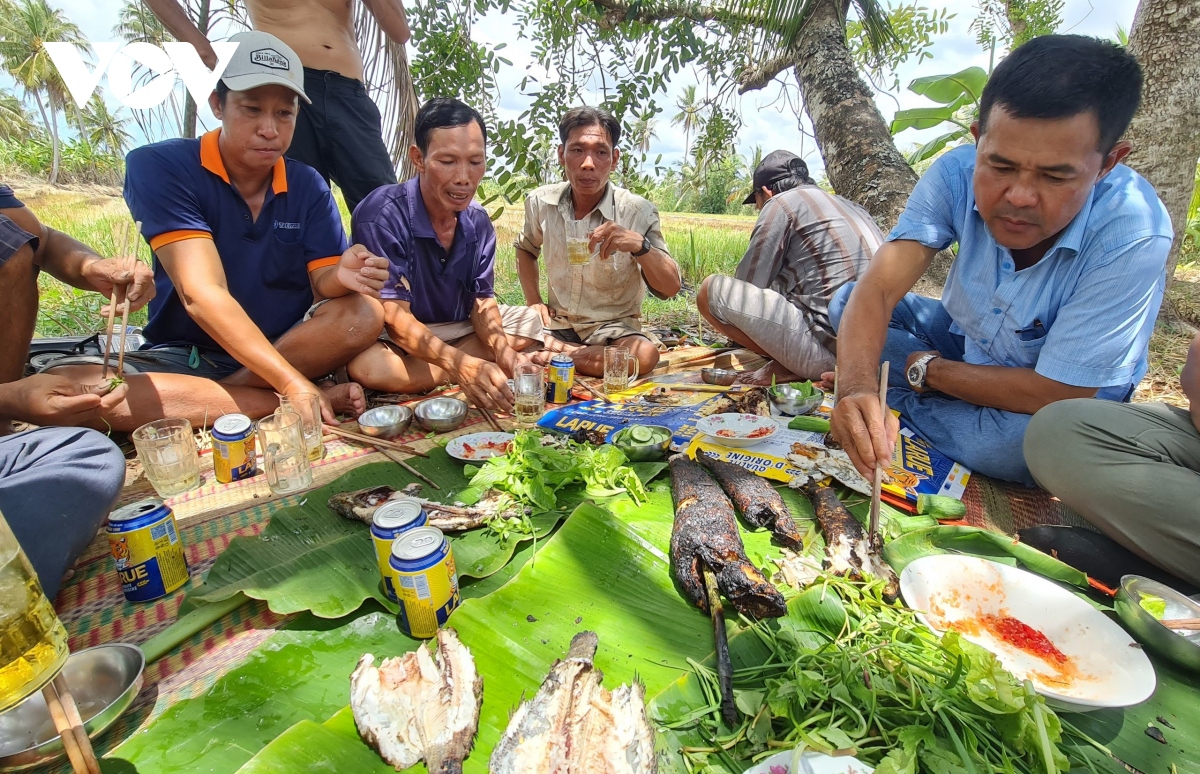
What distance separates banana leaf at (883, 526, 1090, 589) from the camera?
2.08 m

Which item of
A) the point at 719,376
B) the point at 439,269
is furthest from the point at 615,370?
the point at 439,269

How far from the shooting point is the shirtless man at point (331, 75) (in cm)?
424

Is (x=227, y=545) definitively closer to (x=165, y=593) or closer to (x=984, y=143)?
(x=165, y=593)

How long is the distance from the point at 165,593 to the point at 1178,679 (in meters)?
3.33

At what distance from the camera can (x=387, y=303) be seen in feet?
12.9

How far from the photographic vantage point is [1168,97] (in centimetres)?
457

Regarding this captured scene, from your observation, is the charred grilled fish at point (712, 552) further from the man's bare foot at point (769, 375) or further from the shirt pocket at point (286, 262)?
the shirt pocket at point (286, 262)

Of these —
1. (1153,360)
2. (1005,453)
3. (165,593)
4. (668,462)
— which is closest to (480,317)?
(668,462)

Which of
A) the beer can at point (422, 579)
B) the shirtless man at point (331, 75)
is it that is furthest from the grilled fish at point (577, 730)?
the shirtless man at point (331, 75)

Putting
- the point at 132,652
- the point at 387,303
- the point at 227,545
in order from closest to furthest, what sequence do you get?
the point at 132,652 → the point at 227,545 → the point at 387,303

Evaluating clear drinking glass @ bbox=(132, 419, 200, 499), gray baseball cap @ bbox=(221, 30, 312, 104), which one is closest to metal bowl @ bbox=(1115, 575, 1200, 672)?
clear drinking glass @ bbox=(132, 419, 200, 499)

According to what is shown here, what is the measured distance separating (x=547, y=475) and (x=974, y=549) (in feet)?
5.77

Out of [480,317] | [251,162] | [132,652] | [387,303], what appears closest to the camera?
[132,652]

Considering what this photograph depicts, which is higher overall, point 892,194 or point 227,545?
point 892,194
